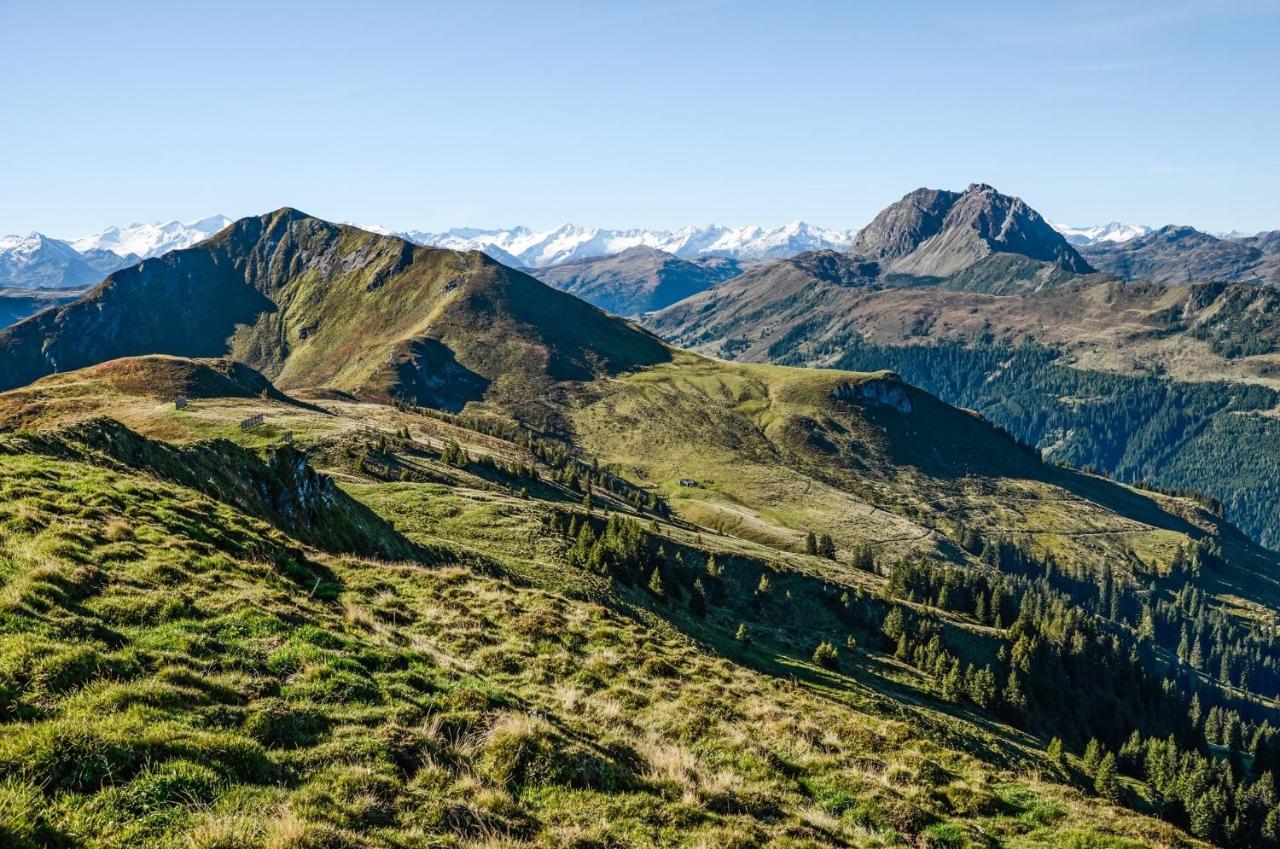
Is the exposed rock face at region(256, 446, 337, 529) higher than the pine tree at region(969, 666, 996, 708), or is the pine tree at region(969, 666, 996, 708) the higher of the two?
the exposed rock face at region(256, 446, 337, 529)

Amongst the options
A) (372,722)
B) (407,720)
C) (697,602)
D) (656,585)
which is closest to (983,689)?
(697,602)

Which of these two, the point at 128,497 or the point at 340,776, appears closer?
the point at 340,776

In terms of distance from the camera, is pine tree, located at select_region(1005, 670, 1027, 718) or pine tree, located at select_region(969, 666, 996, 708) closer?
pine tree, located at select_region(969, 666, 996, 708)

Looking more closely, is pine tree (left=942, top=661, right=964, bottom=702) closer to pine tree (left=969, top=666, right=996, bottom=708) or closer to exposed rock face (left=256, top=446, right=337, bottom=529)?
pine tree (left=969, top=666, right=996, bottom=708)

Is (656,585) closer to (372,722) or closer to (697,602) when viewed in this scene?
(697,602)

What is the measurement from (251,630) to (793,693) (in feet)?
72.9

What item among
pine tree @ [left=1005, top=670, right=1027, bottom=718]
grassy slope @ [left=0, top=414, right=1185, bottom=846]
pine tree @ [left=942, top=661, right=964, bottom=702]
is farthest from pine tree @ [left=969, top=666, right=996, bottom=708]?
grassy slope @ [left=0, top=414, right=1185, bottom=846]

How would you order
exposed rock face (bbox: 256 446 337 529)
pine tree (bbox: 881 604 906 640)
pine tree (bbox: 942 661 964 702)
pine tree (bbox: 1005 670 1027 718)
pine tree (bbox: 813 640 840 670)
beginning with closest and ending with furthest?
1. exposed rock face (bbox: 256 446 337 529)
2. pine tree (bbox: 813 640 840 670)
3. pine tree (bbox: 942 661 964 702)
4. pine tree (bbox: 1005 670 1027 718)
5. pine tree (bbox: 881 604 906 640)

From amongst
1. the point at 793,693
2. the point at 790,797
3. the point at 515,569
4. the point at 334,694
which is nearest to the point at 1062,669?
the point at 515,569

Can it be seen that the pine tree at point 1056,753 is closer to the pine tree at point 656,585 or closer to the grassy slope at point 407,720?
the pine tree at point 656,585

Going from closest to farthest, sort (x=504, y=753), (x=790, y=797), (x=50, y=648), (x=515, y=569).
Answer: (x=50, y=648) → (x=504, y=753) → (x=790, y=797) → (x=515, y=569)

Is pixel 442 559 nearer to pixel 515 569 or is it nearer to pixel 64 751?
pixel 515 569

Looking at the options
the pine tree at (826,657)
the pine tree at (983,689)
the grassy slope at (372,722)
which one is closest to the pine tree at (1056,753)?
the pine tree at (826,657)

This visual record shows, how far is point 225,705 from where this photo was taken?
15328 mm
